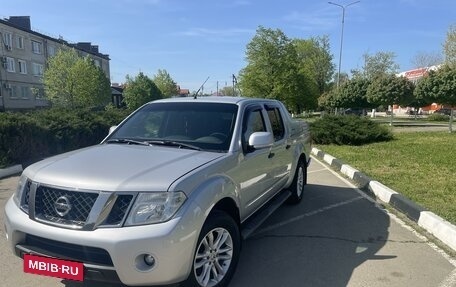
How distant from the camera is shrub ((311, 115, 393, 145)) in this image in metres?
16.3

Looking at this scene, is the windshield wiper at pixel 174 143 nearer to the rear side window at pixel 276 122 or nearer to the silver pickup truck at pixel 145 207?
the silver pickup truck at pixel 145 207

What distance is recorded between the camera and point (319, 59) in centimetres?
6950

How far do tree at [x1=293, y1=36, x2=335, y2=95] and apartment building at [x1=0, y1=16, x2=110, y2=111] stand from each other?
39363mm

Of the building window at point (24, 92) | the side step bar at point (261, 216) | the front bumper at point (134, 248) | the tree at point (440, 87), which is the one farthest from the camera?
the building window at point (24, 92)

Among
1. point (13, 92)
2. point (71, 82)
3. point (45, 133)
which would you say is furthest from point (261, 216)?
point (13, 92)

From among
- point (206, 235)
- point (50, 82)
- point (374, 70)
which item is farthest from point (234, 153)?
point (374, 70)

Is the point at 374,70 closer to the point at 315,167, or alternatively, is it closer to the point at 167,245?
the point at 315,167

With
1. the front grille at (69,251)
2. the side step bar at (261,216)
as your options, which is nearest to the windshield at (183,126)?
the side step bar at (261,216)

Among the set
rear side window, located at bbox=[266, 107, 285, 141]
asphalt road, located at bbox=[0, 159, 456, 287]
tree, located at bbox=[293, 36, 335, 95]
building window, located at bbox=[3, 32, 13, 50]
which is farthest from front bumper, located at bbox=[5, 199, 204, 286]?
tree, located at bbox=[293, 36, 335, 95]

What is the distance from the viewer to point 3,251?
15.1 ft

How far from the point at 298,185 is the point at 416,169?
4.44m

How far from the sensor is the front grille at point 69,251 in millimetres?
2928

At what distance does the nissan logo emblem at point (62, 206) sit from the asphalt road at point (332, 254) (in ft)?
3.26

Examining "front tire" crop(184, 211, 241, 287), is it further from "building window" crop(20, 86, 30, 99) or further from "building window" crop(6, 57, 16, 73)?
"building window" crop(20, 86, 30, 99)
